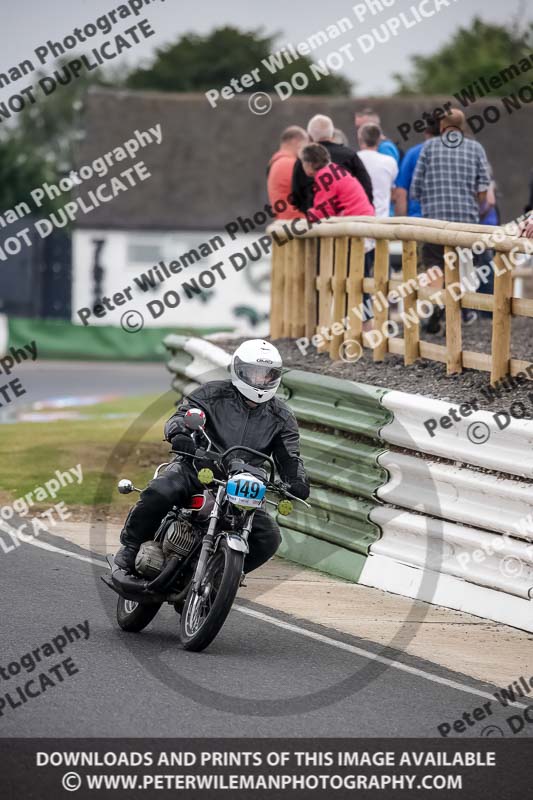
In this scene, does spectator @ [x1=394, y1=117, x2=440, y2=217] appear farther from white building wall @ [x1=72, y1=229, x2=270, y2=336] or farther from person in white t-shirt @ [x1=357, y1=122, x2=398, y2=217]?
white building wall @ [x1=72, y1=229, x2=270, y2=336]

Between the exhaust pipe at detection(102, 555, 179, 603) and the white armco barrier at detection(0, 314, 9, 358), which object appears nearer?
the exhaust pipe at detection(102, 555, 179, 603)

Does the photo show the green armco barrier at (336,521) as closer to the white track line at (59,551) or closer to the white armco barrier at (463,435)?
the white armco barrier at (463,435)

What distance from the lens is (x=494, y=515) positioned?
354 inches

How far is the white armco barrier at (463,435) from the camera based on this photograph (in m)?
8.88

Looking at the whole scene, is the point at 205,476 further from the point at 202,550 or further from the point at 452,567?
the point at 452,567

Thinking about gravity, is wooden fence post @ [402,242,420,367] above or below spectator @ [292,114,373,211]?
below

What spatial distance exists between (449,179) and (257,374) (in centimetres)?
587

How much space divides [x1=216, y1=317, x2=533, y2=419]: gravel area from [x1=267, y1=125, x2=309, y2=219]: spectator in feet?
4.66

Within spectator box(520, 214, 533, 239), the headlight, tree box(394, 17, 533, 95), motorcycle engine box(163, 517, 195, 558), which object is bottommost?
motorcycle engine box(163, 517, 195, 558)

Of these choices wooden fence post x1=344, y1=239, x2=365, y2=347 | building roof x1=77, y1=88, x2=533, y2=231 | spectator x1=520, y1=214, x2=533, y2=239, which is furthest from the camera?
building roof x1=77, y1=88, x2=533, y2=231

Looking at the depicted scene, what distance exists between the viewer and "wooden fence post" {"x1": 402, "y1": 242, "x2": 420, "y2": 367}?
11.1 m
